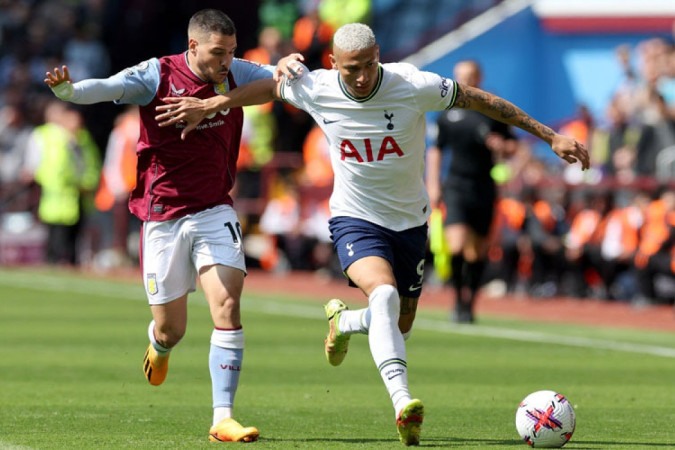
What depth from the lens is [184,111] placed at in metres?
9.04

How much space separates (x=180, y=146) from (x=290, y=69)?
81 cm

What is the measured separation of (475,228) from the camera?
1725cm

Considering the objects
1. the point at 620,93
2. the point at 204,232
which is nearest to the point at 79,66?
the point at 620,93

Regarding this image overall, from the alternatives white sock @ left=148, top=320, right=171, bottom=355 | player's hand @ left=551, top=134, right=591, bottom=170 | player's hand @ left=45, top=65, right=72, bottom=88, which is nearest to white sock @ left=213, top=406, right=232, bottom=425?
white sock @ left=148, top=320, right=171, bottom=355

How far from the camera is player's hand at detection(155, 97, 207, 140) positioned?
9023mm

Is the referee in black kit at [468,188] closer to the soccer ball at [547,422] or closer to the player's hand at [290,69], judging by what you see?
the player's hand at [290,69]

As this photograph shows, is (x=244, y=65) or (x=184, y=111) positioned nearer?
(x=184, y=111)

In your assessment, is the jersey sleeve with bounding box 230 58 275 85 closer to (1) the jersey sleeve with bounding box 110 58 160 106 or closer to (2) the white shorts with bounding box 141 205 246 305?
(1) the jersey sleeve with bounding box 110 58 160 106

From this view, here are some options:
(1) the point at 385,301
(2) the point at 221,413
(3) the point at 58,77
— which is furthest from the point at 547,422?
(3) the point at 58,77

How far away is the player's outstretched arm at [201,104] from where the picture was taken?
903 cm

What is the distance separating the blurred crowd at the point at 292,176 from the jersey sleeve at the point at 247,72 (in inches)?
409

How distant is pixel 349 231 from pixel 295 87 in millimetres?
909

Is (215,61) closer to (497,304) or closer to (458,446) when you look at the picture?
(458,446)

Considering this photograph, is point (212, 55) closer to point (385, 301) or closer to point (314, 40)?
point (385, 301)
